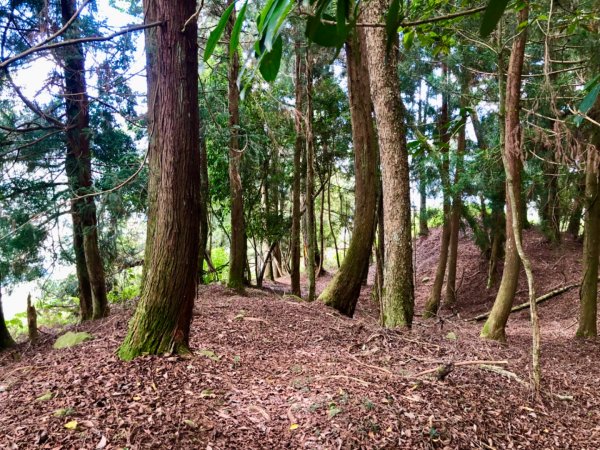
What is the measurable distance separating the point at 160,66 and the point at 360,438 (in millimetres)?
3157

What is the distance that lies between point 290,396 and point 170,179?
1979 mm

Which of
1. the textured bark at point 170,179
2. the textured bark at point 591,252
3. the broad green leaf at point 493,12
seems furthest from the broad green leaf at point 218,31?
the textured bark at point 591,252

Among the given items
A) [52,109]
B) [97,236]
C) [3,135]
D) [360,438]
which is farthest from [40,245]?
[360,438]

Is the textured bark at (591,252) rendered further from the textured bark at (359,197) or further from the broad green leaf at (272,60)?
the broad green leaf at (272,60)

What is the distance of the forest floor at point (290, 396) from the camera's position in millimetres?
2662

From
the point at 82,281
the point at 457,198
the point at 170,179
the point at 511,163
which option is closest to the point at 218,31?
the point at 170,179

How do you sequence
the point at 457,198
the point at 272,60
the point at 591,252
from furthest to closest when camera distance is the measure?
the point at 457,198 → the point at 591,252 → the point at 272,60

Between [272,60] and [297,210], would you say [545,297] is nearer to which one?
[297,210]

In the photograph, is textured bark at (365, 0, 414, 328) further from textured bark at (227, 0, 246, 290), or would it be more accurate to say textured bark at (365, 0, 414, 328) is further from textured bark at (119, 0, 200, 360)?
textured bark at (227, 0, 246, 290)

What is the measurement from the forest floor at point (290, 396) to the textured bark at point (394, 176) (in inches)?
24.7

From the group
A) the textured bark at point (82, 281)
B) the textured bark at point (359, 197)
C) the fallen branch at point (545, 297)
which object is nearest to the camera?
the textured bark at point (82, 281)

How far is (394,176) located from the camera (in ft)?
17.9

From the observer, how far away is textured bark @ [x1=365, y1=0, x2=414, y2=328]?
17.8ft

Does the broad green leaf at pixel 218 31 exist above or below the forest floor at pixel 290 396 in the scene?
above
